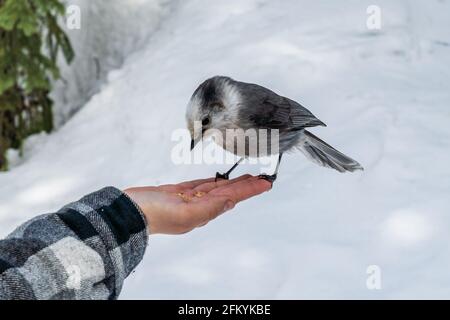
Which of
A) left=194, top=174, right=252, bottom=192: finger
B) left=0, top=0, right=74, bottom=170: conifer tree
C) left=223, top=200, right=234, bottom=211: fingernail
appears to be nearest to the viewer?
left=223, top=200, right=234, bottom=211: fingernail

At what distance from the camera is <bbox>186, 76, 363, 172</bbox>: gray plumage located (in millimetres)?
2680

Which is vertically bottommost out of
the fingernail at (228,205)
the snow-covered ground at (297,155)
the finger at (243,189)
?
the snow-covered ground at (297,155)

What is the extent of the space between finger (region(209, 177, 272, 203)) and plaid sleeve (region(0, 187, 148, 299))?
82 centimetres

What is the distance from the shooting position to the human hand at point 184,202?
88.4 inches

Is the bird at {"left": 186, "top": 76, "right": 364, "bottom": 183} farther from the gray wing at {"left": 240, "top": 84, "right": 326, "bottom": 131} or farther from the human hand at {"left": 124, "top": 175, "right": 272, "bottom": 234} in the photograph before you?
the human hand at {"left": 124, "top": 175, "right": 272, "bottom": 234}

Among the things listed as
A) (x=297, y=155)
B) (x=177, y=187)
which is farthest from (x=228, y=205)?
(x=297, y=155)

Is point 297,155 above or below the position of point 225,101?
below

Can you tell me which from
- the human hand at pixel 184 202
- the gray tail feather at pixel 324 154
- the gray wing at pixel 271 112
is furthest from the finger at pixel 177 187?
the gray tail feather at pixel 324 154

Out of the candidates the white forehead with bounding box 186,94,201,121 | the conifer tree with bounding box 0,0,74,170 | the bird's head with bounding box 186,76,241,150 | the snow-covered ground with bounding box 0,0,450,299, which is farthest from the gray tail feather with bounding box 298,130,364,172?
the conifer tree with bounding box 0,0,74,170

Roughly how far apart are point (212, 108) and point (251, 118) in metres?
0.29

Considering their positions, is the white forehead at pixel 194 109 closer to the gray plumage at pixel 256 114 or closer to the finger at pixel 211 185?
the gray plumage at pixel 256 114

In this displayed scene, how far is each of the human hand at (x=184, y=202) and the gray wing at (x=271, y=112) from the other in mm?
283

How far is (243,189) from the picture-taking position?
2895mm

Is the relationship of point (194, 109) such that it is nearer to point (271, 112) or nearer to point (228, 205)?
point (228, 205)
